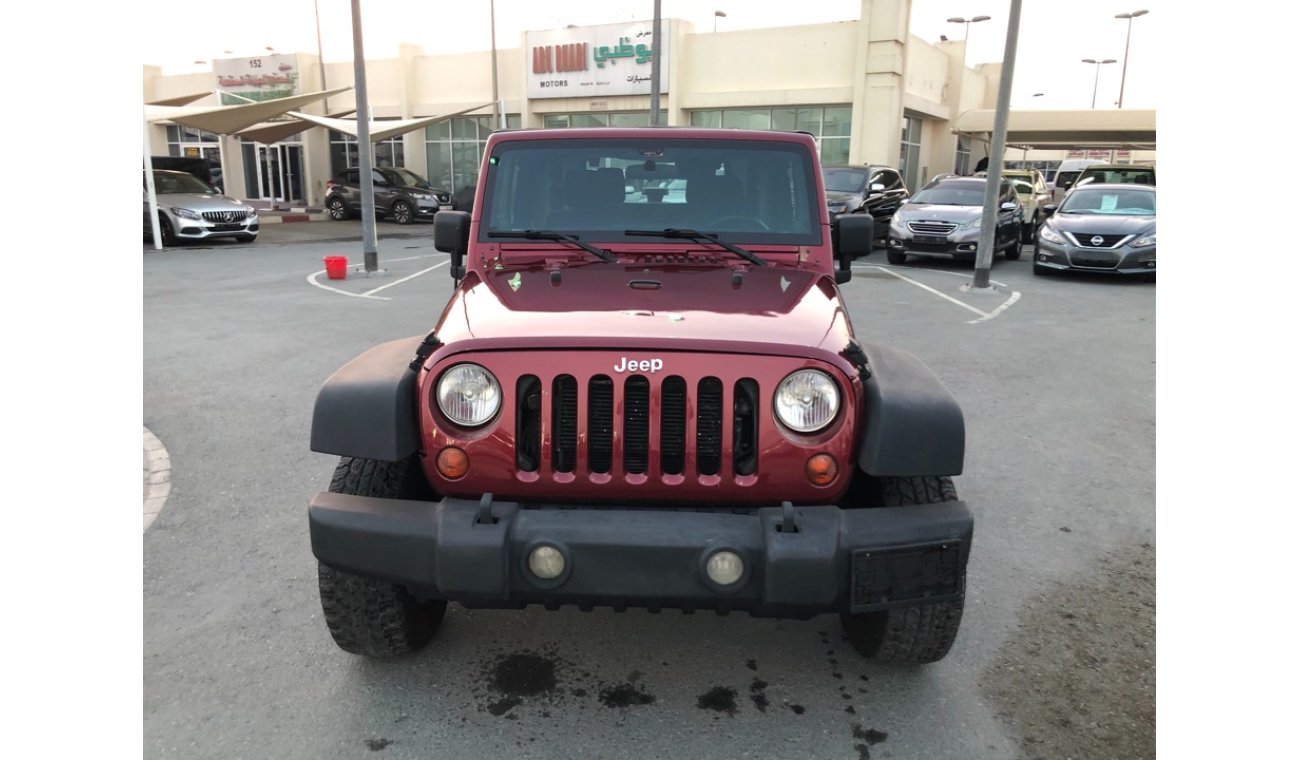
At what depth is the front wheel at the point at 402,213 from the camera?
79.4ft

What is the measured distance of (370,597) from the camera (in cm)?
274

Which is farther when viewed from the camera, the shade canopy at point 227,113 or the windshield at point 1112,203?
the shade canopy at point 227,113

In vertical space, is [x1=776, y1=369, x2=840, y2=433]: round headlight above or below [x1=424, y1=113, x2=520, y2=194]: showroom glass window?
below

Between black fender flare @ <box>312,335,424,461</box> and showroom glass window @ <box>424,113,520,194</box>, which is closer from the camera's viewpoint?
black fender flare @ <box>312,335,424,461</box>

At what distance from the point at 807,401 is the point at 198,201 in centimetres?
1871

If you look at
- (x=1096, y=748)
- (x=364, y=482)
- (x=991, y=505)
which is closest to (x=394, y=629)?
(x=364, y=482)

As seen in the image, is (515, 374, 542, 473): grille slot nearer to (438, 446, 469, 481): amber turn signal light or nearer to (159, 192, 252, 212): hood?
(438, 446, 469, 481): amber turn signal light

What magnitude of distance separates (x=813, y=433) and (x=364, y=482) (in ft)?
4.42

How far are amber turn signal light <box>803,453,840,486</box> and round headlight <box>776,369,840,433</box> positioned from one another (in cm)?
8

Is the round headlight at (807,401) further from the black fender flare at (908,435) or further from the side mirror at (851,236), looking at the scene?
the side mirror at (851,236)

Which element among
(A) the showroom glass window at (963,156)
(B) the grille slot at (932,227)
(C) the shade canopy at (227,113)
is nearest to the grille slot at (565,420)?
(B) the grille slot at (932,227)

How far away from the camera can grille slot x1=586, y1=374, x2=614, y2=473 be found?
8.17 ft

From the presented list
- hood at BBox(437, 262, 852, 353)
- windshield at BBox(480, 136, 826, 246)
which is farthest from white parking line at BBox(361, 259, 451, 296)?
hood at BBox(437, 262, 852, 353)

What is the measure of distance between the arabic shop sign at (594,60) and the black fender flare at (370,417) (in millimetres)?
24599
